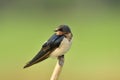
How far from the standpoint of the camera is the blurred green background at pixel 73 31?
3645 millimetres

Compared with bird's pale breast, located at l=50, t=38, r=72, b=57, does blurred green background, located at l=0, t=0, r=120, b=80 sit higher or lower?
higher

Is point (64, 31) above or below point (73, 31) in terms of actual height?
below

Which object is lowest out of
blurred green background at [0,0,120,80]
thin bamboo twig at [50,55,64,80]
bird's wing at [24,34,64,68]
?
thin bamboo twig at [50,55,64,80]

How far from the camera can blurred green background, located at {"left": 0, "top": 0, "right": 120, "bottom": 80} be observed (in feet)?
12.0

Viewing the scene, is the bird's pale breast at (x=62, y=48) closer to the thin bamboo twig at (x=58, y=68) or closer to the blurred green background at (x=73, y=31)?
the thin bamboo twig at (x=58, y=68)

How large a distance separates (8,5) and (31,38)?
35.4 inches

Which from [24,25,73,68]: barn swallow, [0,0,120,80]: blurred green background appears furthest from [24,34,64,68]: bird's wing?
[0,0,120,80]: blurred green background

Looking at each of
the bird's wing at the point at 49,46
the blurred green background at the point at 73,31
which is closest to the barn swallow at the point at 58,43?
the bird's wing at the point at 49,46

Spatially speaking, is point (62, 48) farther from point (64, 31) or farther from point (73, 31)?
point (73, 31)

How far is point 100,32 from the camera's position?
4.91 m

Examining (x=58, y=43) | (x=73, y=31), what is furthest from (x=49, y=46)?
(x=73, y=31)

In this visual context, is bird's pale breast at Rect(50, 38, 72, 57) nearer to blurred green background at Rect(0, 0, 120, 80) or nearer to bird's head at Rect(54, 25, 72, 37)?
bird's head at Rect(54, 25, 72, 37)

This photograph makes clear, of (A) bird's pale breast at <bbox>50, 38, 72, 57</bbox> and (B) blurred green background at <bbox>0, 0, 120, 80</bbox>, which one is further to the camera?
(B) blurred green background at <bbox>0, 0, 120, 80</bbox>

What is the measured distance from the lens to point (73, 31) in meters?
4.62
